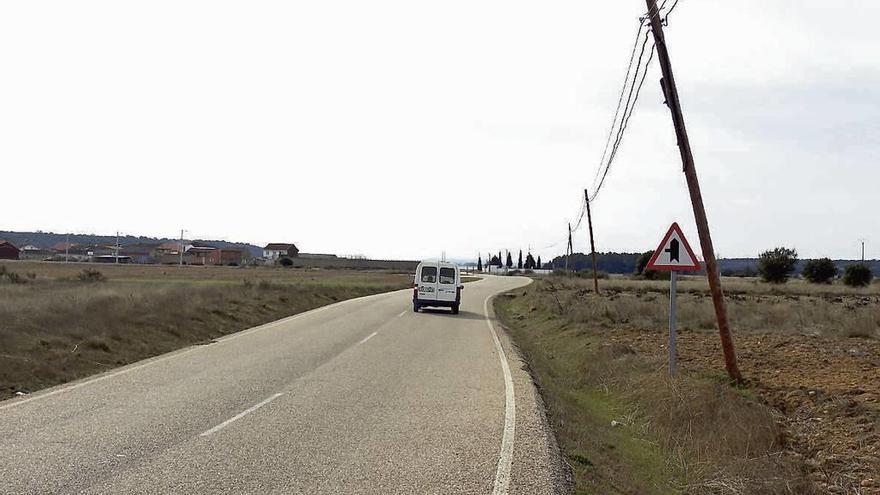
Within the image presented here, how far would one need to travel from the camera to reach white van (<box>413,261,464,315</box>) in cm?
2892

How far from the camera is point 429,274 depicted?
29125mm

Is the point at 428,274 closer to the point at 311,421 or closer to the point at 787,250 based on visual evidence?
the point at 311,421

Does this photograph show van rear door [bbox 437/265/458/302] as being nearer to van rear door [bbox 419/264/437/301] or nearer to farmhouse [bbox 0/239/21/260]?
van rear door [bbox 419/264/437/301]

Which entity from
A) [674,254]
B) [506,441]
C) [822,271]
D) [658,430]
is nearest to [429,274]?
[674,254]

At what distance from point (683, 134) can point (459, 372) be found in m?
5.48

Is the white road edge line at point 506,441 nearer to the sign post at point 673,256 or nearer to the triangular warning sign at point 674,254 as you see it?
the sign post at point 673,256

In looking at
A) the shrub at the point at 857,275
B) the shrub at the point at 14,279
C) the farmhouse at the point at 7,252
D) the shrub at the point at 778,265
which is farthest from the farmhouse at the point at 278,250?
the shrub at the point at 14,279

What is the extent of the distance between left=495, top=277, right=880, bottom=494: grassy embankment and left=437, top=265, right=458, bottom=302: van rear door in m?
11.6

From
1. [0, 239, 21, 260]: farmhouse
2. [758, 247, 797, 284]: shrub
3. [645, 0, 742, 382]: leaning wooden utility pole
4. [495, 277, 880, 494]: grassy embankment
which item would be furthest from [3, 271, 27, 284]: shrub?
[0, 239, 21, 260]: farmhouse

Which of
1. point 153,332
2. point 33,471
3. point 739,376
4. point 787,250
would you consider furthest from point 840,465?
point 787,250

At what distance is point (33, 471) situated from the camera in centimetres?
594

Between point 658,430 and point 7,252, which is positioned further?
point 7,252

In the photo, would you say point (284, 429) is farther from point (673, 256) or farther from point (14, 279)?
point (14, 279)

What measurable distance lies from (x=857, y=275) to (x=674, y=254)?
72637 mm
